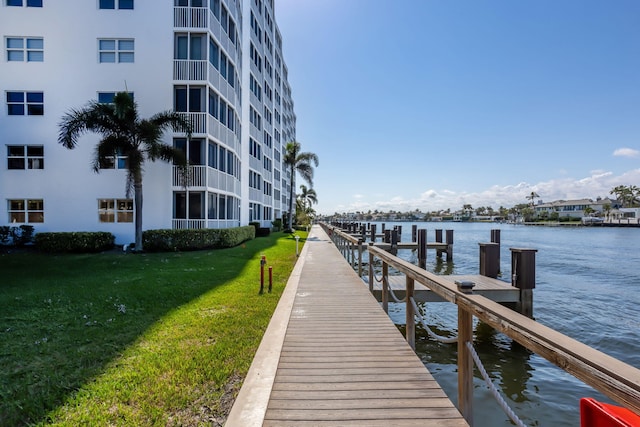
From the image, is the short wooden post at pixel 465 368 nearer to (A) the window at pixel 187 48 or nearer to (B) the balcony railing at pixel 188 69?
(B) the balcony railing at pixel 188 69

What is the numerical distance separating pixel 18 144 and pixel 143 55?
8167 millimetres

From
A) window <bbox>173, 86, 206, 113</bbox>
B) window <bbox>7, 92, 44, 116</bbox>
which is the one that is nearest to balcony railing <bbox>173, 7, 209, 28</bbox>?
window <bbox>173, 86, 206, 113</bbox>

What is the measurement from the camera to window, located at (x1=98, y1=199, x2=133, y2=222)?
55.5 feet

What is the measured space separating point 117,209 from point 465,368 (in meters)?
18.6

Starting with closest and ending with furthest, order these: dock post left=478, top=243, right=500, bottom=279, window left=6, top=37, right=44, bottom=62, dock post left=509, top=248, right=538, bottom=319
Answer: dock post left=509, top=248, right=538, bottom=319 < dock post left=478, top=243, right=500, bottom=279 < window left=6, top=37, right=44, bottom=62

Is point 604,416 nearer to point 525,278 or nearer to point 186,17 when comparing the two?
point 525,278

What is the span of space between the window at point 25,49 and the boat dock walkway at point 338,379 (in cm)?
2067

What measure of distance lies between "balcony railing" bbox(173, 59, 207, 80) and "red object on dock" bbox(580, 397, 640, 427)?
19.0 meters

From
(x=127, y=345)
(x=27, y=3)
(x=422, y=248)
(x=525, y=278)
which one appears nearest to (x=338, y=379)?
(x=127, y=345)

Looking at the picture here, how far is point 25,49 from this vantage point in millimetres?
16906

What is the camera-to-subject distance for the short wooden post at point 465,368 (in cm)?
294

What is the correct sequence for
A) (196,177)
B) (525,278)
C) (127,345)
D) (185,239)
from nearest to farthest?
(127,345) < (525,278) < (185,239) < (196,177)

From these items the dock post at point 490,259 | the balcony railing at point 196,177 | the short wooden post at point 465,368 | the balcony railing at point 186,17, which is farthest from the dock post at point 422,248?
the balcony railing at point 186,17

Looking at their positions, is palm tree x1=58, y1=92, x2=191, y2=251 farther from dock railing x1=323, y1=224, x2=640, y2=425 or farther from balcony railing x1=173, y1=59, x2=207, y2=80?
dock railing x1=323, y1=224, x2=640, y2=425
